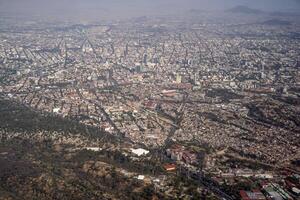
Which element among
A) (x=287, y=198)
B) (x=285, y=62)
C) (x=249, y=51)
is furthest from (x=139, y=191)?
(x=249, y=51)

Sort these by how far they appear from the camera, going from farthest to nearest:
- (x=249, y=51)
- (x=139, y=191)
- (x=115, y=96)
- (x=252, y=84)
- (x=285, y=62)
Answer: (x=249, y=51) → (x=285, y=62) → (x=252, y=84) → (x=115, y=96) → (x=139, y=191)

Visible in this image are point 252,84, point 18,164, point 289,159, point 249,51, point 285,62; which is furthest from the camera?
point 249,51

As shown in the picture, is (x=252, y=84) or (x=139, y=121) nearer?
(x=139, y=121)

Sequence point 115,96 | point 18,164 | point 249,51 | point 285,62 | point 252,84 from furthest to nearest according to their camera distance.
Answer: point 249,51
point 285,62
point 252,84
point 115,96
point 18,164

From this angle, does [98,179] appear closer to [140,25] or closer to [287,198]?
[287,198]

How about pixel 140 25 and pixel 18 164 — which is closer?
pixel 18 164

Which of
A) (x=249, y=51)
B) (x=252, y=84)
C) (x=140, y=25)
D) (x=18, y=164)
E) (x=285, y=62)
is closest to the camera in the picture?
(x=18, y=164)

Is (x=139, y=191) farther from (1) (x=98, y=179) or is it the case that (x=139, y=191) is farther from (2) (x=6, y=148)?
(2) (x=6, y=148)

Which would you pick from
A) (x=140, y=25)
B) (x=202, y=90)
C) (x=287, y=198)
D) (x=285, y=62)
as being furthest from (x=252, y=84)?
(x=140, y=25)
